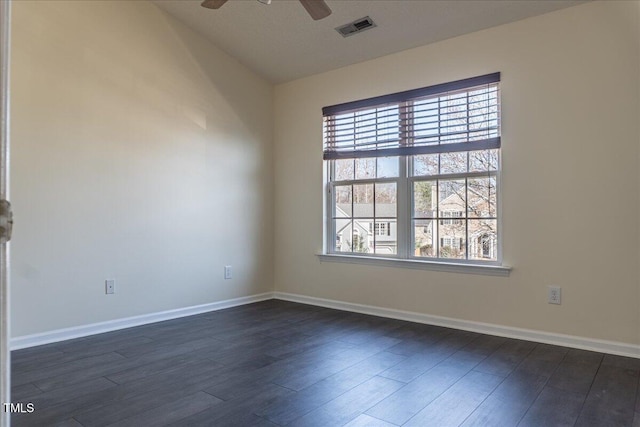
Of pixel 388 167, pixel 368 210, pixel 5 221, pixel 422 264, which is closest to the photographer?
pixel 5 221

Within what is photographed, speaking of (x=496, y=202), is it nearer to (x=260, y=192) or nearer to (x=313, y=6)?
(x=313, y=6)

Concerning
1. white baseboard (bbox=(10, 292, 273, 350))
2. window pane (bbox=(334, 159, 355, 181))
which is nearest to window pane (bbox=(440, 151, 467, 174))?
window pane (bbox=(334, 159, 355, 181))

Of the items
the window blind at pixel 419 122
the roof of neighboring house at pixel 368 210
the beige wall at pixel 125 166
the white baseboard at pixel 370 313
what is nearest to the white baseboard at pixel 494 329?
the white baseboard at pixel 370 313

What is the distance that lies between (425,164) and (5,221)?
359 cm

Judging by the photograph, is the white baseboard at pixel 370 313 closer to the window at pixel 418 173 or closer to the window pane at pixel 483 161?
the window at pixel 418 173

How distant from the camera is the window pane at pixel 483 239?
11.2 feet

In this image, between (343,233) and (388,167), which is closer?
(388,167)

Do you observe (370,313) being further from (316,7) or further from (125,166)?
(316,7)

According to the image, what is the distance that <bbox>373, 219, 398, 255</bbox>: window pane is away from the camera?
13.0 feet

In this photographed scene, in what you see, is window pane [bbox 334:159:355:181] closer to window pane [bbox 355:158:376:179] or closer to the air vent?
window pane [bbox 355:158:376:179]

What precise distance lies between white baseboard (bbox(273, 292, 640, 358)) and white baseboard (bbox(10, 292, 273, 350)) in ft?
3.00

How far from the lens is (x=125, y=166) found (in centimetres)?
353

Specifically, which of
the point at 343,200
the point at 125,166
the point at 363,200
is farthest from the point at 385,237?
the point at 125,166

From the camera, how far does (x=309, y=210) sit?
4.55 meters
